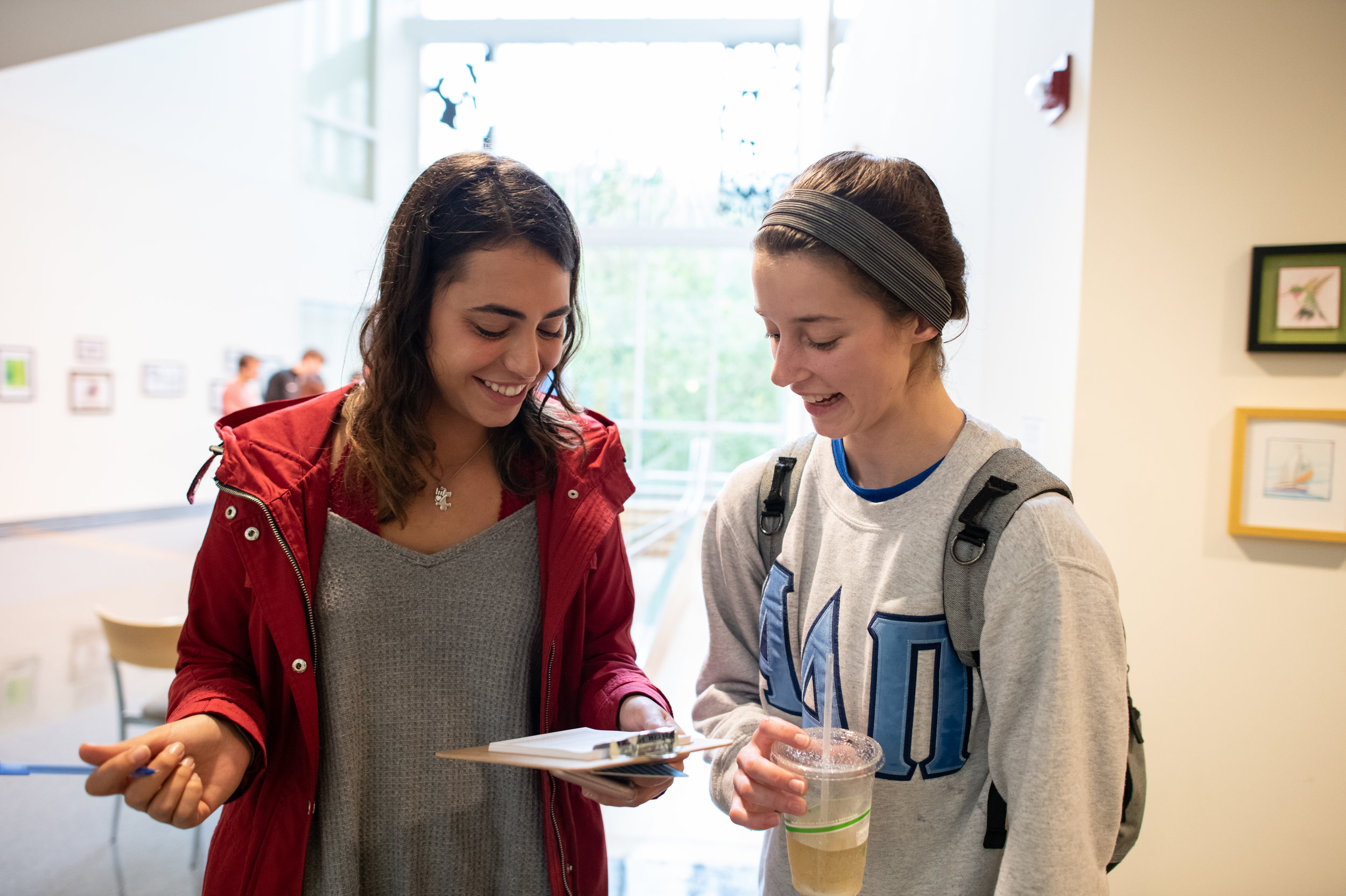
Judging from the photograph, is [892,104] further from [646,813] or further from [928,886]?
[928,886]

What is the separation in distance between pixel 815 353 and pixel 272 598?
84cm

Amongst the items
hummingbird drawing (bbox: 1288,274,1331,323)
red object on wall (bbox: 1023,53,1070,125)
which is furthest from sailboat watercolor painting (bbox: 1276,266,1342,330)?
red object on wall (bbox: 1023,53,1070,125)

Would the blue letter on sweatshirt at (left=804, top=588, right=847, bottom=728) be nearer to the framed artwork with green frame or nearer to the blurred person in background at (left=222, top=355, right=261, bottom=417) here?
the framed artwork with green frame

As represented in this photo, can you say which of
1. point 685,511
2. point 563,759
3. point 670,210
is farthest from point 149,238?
point 563,759

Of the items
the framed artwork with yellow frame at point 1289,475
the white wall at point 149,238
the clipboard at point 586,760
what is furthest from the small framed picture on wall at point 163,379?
the framed artwork with yellow frame at point 1289,475

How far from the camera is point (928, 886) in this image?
3.79 ft

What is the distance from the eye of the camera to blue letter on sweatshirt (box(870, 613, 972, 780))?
114 cm

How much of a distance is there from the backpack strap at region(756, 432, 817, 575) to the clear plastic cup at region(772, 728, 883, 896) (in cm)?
35

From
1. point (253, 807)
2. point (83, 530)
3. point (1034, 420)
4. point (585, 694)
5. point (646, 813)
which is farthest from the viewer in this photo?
point (83, 530)

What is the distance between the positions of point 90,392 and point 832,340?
10.5 meters

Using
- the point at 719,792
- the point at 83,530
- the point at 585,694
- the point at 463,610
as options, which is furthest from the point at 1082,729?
the point at 83,530

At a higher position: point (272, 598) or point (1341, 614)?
point (272, 598)

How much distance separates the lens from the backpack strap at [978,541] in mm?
1106

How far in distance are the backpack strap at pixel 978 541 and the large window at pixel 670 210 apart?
11429 millimetres
